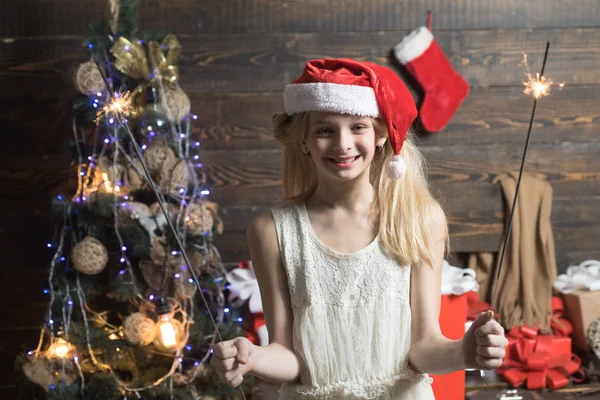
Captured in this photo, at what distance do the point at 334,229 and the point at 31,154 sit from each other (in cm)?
170

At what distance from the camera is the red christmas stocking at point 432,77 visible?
8.80 feet

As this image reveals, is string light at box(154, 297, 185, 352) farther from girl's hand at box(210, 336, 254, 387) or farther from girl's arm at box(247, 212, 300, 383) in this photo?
girl's hand at box(210, 336, 254, 387)

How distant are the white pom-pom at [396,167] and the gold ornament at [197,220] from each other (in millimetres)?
1104

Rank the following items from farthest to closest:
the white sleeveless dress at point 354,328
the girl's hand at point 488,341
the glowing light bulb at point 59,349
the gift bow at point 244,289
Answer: the gift bow at point 244,289 → the glowing light bulb at point 59,349 → the white sleeveless dress at point 354,328 → the girl's hand at point 488,341

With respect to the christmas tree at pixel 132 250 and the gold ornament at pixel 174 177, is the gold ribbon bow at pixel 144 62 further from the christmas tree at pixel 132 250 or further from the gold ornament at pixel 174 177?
the gold ornament at pixel 174 177

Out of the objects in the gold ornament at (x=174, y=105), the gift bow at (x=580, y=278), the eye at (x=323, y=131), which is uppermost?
the gold ornament at (x=174, y=105)

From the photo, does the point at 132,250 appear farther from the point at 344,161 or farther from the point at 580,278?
the point at 580,278

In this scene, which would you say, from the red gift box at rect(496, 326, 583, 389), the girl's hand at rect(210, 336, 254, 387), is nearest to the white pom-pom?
the girl's hand at rect(210, 336, 254, 387)

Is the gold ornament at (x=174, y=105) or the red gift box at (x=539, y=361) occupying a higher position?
the gold ornament at (x=174, y=105)

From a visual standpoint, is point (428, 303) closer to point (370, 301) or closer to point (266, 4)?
point (370, 301)

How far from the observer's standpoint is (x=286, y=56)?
8.90 ft

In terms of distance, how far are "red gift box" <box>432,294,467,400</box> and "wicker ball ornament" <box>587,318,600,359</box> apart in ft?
1.80

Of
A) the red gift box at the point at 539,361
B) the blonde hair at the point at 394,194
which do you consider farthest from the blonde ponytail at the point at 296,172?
the red gift box at the point at 539,361

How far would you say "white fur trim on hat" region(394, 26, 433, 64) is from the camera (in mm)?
2678
